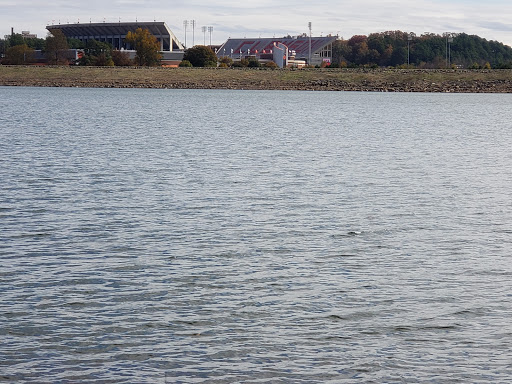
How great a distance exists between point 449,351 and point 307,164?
18.9 m

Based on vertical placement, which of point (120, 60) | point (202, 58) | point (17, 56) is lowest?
point (120, 60)

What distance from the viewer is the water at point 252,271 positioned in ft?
27.9

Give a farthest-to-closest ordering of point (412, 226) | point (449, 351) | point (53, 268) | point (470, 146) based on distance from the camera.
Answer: point (470, 146)
point (412, 226)
point (53, 268)
point (449, 351)

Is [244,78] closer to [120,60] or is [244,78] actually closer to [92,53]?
[120,60]

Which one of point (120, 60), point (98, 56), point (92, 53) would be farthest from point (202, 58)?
point (92, 53)

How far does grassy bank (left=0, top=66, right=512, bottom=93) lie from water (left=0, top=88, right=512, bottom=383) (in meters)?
102

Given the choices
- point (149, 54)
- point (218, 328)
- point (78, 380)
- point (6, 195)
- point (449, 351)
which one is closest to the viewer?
point (78, 380)

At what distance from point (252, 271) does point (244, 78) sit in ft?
395

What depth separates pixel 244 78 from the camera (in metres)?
131

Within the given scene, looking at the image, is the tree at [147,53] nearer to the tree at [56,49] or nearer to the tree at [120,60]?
the tree at [120,60]

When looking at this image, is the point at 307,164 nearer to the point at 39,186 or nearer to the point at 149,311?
the point at 39,186

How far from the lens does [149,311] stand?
33.0 ft

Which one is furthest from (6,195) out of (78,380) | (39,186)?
(78,380)

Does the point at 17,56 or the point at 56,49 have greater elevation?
the point at 56,49
